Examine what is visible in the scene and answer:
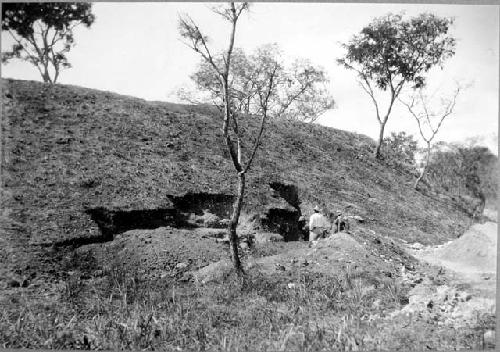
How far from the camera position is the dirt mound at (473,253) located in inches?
393

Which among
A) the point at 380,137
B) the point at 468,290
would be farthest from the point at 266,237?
the point at 380,137

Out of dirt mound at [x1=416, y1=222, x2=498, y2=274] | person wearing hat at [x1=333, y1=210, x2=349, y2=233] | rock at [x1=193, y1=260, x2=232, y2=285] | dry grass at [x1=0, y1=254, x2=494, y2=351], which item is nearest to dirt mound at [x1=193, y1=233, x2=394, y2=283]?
rock at [x1=193, y1=260, x2=232, y2=285]

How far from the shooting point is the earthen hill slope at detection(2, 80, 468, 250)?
11.3 metres

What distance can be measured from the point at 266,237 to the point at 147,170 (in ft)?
14.8

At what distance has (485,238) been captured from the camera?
1061 centimetres

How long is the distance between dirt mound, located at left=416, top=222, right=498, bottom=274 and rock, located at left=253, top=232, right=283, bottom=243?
4.18m

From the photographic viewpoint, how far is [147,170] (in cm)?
1386

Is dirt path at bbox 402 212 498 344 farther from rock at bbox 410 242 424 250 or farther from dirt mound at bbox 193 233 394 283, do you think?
rock at bbox 410 242 424 250

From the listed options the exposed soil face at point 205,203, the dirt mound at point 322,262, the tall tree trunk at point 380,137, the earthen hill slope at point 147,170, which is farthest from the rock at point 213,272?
the tall tree trunk at point 380,137

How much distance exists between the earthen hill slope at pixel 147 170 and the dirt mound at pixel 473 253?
11.4 feet

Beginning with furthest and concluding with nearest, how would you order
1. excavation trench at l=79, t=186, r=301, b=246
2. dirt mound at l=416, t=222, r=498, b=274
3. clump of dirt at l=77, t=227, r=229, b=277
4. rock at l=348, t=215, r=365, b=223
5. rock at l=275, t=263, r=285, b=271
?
1. rock at l=348, t=215, r=365, b=223
2. excavation trench at l=79, t=186, r=301, b=246
3. dirt mound at l=416, t=222, r=498, b=274
4. clump of dirt at l=77, t=227, r=229, b=277
5. rock at l=275, t=263, r=285, b=271

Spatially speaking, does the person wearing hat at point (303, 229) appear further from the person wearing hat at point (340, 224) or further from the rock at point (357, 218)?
the rock at point (357, 218)

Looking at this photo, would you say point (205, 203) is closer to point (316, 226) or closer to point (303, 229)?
point (303, 229)

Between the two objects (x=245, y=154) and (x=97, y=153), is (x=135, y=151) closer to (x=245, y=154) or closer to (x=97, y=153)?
(x=97, y=153)
